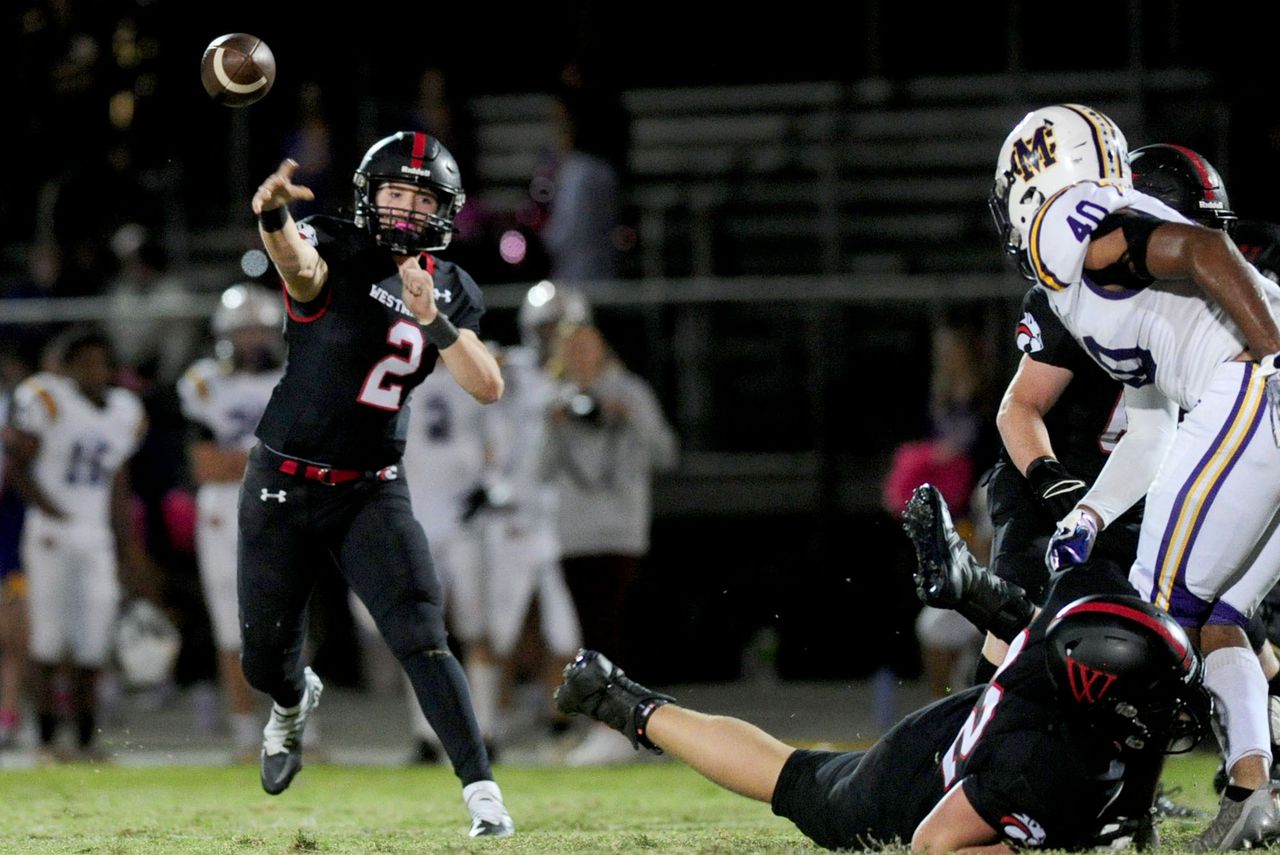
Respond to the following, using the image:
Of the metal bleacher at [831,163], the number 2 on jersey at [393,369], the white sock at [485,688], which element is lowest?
the white sock at [485,688]

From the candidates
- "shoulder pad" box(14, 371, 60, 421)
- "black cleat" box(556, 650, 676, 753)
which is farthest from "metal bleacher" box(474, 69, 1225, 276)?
"black cleat" box(556, 650, 676, 753)

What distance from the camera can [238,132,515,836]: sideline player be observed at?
17.4 ft

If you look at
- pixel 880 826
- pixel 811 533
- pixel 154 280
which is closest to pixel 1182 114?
pixel 811 533

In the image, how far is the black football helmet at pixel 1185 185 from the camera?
17.3 feet

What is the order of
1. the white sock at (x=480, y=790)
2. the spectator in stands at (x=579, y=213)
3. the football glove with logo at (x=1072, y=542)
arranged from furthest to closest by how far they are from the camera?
the spectator in stands at (x=579, y=213), the white sock at (x=480, y=790), the football glove with logo at (x=1072, y=542)

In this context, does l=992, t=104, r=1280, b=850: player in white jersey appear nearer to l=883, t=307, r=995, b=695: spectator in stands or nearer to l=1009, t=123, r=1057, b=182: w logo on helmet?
l=1009, t=123, r=1057, b=182: w logo on helmet

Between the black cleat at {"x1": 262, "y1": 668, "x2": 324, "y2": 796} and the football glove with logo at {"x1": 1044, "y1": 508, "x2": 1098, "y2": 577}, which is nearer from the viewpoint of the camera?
the football glove with logo at {"x1": 1044, "y1": 508, "x2": 1098, "y2": 577}

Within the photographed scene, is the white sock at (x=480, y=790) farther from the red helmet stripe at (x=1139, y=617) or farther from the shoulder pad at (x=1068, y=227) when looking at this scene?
the shoulder pad at (x=1068, y=227)

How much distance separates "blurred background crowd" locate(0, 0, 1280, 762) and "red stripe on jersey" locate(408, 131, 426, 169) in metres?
3.15

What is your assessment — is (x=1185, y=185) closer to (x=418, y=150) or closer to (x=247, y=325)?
(x=418, y=150)

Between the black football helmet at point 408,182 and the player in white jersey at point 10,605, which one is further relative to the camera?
the player in white jersey at point 10,605

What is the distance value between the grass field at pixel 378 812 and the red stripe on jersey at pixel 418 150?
76.7 inches

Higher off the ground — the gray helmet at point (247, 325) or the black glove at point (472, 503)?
the gray helmet at point (247, 325)

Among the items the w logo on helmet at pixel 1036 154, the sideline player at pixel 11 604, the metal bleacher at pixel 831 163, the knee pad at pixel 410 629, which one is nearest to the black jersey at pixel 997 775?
the w logo on helmet at pixel 1036 154
